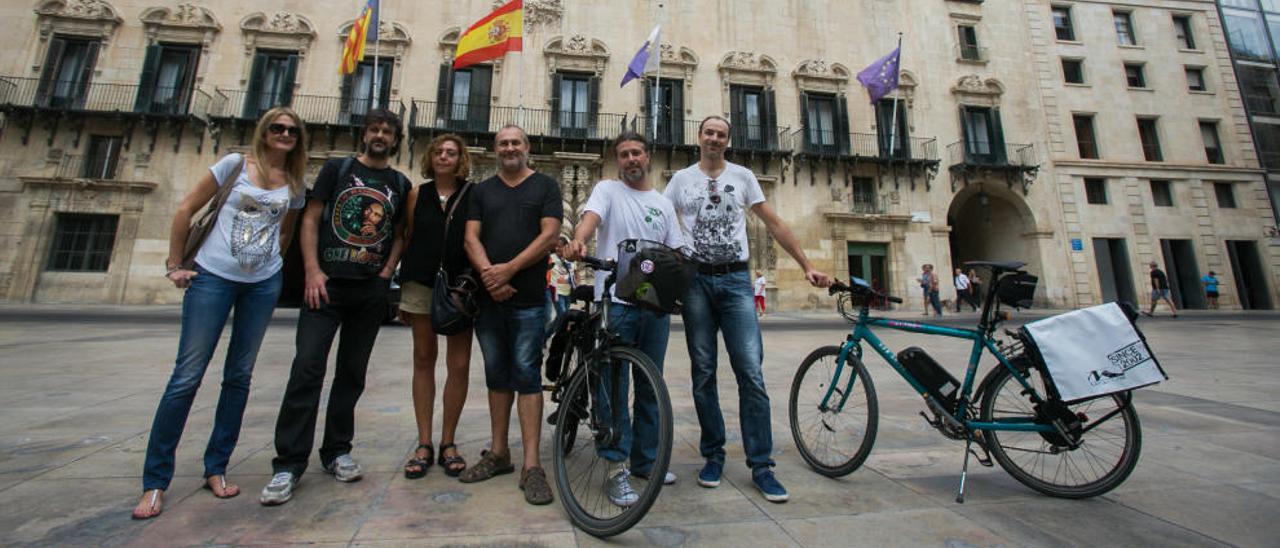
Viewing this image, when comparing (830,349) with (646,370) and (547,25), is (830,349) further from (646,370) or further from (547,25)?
(547,25)

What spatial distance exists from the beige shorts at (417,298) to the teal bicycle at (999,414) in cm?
222

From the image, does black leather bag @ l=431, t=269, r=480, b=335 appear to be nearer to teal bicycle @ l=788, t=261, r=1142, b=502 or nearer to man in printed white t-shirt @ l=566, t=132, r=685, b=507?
man in printed white t-shirt @ l=566, t=132, r=685, b=507

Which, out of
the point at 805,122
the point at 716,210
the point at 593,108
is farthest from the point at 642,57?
the point at 716,210

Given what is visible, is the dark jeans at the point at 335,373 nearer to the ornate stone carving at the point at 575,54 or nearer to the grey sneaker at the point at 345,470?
the grey sneaker at the point at 345,470

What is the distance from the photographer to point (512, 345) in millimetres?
2473

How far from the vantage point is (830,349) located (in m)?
2.78

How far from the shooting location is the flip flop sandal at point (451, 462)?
8.13 feet

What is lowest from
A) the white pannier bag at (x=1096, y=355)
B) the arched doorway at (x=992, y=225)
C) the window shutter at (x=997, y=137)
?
the white pannier bag at (x=1096, y=355)

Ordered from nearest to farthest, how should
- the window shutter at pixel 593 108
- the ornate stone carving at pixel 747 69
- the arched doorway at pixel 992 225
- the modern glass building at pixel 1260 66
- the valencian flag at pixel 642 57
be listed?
the valencian flag at pixel 642 57
the window shutter at pixel 593 108
the ornate stone carving at pixel 747 69
the arched doorway at pixel 992 225
the modern glass building at pixel 1260 66

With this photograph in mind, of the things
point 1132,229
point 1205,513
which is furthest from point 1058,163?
point 1205,513

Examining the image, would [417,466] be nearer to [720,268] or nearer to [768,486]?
[768,486]

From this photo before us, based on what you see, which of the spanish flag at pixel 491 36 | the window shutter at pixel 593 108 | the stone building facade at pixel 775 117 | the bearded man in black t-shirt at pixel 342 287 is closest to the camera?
the bearded man in black t-shirt at pixel 342 287

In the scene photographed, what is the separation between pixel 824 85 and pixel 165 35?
76.4ft

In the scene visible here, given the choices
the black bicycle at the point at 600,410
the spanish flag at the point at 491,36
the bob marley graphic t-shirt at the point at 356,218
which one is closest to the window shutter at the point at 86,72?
the spanish flag at the point at 491,36
